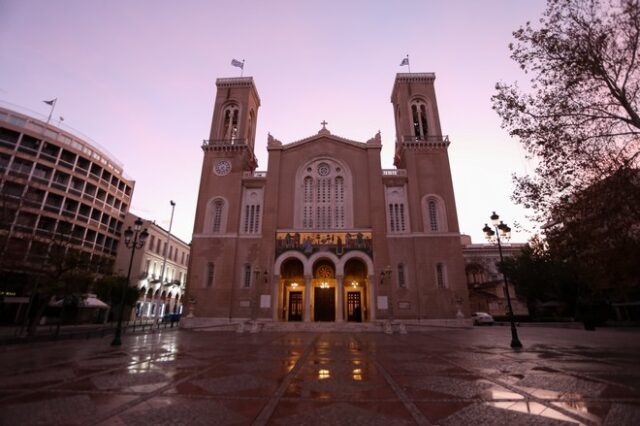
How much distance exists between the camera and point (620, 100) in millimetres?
10359

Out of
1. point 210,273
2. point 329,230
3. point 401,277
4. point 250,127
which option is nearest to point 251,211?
point 210,273

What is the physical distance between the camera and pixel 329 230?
29.5 meters

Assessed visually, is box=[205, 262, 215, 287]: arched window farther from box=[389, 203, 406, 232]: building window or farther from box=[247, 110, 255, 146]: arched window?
box=[389, 203, 406, 232]: building window

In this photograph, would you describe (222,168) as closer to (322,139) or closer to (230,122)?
(230,122)

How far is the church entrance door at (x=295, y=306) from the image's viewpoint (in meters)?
30.8

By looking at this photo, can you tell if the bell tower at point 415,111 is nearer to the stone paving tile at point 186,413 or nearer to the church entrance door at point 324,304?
the church entrance door at point 324,304

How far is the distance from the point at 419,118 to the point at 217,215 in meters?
→ 24.4

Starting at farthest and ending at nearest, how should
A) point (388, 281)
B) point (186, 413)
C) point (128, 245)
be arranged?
point (388, 281) → point (128, 245) → point (186, 413)

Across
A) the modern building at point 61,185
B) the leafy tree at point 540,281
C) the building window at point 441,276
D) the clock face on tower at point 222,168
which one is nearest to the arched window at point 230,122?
the clock face on tower at point 222,168

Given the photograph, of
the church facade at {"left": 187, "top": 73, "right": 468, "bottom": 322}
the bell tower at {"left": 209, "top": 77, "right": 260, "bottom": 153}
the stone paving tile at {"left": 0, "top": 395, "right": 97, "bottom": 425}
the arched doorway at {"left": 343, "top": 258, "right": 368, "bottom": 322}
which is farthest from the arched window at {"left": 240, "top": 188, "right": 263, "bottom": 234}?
the stone paving tile at {"left": 0, "top": 395, "right": 97, "bottom": 425}

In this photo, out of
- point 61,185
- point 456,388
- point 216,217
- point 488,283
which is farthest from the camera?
point 488,283

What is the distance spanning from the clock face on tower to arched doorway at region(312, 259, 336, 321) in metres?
13.5

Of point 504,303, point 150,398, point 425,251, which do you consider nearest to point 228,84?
point 425,251

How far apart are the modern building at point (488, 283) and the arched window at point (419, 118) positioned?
23311 millimetres
